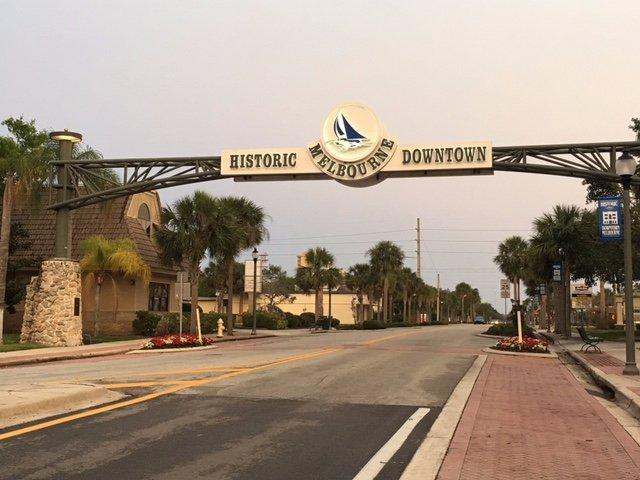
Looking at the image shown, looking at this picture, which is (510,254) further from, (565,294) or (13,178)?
(13,178)

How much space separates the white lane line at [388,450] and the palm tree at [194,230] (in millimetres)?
24363

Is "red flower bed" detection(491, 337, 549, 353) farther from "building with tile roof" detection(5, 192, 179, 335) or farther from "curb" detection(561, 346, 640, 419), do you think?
"building with tile roof" detection(5, 192, 179, 335)

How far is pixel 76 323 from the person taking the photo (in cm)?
2481

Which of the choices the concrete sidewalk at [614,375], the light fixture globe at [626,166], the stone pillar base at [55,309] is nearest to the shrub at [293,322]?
the stone pillar base at [55,309]

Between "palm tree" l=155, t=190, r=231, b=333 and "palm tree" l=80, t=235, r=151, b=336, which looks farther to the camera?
"palm tree" l=155, t=190, r=231, b=333

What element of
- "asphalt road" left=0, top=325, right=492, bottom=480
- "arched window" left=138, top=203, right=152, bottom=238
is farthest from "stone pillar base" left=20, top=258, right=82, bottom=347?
"arched window" left=138, top=203, right=152, bottom=238

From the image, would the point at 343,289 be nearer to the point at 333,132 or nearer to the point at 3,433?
the point at 333,132

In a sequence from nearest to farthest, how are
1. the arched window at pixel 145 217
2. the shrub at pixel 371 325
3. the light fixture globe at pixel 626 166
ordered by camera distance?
the light fixture globe at pixel 626 166, the arched window at pixel 145 217, the shrub at pixel 371 325

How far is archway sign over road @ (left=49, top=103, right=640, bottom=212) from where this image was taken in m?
21.3

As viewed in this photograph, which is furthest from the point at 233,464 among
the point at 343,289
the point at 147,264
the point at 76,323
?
the point at 343,289

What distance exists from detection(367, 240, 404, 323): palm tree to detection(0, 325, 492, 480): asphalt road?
5395cm

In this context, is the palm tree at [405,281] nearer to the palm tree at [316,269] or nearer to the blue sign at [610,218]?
the palm tree at [316,269]

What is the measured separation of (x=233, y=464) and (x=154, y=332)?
29078mm

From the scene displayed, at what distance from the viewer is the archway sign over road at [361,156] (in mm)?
21969
